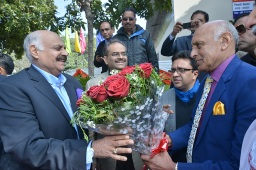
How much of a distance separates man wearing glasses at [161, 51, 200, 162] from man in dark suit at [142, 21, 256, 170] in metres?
0.88

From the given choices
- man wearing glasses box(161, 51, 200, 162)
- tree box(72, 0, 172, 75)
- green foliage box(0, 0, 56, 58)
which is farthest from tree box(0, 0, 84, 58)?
man wearing glasses box(161, 51, 200, 162)

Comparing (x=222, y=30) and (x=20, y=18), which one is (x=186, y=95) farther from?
(x=20, y=18)

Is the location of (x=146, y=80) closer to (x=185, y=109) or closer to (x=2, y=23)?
(x=185, y=109)

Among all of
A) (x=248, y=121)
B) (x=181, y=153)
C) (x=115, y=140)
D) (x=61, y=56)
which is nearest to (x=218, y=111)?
(x=248, y=121)

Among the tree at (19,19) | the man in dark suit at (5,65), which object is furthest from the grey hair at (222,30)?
the tree at (19,19)

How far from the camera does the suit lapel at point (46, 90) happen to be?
7.69ft

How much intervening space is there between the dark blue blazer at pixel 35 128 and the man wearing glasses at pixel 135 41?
279 centimetres

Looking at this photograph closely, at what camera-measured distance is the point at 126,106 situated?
5.97ft

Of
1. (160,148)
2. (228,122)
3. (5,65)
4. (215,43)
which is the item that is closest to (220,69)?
(215,43)

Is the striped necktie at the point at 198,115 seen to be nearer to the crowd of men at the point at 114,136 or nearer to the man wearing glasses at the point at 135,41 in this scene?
the crowd of men at the point at 114,136

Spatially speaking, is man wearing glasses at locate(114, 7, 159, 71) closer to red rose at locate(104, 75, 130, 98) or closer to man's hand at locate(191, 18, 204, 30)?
man's hand at locate(191, 18, 204, 30)

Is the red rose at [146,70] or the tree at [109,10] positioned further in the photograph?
the tree at [109,10]

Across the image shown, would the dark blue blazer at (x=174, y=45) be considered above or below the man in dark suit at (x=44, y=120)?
above

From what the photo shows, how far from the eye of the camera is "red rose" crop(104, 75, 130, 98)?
1791 mm
